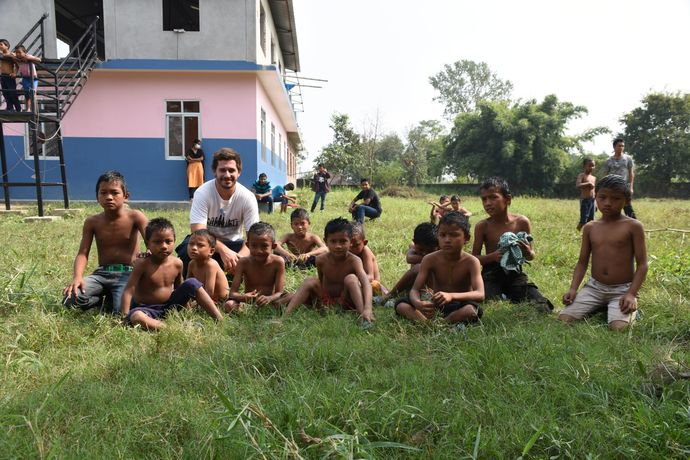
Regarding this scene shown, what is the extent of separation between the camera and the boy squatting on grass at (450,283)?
3.49 m

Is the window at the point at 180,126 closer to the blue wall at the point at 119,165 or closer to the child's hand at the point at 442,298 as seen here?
the blue wall at the point at 119,165

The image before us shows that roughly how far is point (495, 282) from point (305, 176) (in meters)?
32.2

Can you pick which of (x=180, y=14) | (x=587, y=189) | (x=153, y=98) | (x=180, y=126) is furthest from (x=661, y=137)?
(x=153, y=98)

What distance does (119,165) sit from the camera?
41.3 ft

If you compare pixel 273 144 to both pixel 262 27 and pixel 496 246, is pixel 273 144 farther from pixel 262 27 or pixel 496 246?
pixel 496 246

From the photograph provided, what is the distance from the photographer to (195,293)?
3.65 m

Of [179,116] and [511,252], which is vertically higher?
[179,116]

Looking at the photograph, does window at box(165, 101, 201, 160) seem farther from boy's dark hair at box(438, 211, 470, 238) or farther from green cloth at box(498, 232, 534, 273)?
boy's dark hair at box(438, 211, 470, 238)

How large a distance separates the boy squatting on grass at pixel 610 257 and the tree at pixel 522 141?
2709 centimetres

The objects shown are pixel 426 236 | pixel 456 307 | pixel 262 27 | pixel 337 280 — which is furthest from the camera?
pixel 262 27

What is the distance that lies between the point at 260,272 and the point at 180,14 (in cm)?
1290

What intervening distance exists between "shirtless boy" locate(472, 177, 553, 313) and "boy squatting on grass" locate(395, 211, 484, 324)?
0.71 meters

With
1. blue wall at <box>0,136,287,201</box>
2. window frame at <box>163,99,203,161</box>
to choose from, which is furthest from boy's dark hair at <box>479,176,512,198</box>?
window frame at <box>163,99,203,161</box>

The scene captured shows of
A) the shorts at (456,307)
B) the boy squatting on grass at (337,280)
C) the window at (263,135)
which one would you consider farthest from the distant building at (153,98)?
the shorts at (456,307)
